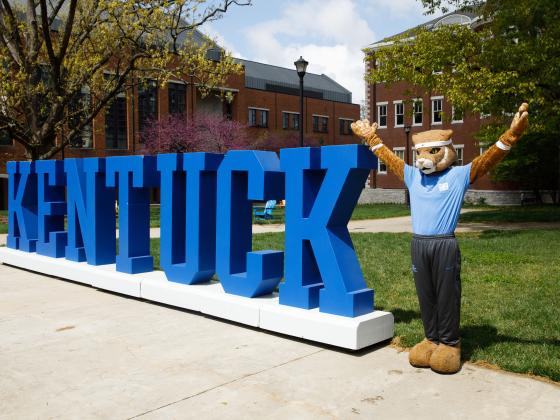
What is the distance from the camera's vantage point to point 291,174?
5934mm

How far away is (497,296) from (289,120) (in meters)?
47.6

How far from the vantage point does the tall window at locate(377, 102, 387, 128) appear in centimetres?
4294

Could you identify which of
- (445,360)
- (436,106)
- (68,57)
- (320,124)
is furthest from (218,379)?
(320,124)

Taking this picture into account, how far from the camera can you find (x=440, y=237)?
15.5ft

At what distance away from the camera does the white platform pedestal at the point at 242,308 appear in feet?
16.9

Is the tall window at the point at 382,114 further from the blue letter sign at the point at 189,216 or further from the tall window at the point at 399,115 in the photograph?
the blue letter sign at the point at 189,216

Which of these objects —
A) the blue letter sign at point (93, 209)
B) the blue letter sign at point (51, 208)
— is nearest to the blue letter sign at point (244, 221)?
the blue letter sign at point (93, 209)

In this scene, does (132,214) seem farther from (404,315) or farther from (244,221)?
(404,315)

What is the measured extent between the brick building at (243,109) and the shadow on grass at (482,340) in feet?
75.4

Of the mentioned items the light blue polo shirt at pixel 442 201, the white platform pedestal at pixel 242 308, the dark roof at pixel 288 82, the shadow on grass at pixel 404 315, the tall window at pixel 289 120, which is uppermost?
the dark roof at pixel 288 82

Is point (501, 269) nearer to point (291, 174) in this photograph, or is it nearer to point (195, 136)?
point (291, 174)

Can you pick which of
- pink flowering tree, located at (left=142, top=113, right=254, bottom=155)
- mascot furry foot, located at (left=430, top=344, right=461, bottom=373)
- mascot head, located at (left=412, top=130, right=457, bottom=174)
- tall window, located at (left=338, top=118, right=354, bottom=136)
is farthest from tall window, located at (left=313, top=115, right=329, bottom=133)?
mascot furry foot, located at (left=430, top=344, right=461, bottom=373)

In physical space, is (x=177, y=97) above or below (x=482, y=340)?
above

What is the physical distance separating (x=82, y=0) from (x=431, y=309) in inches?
653
